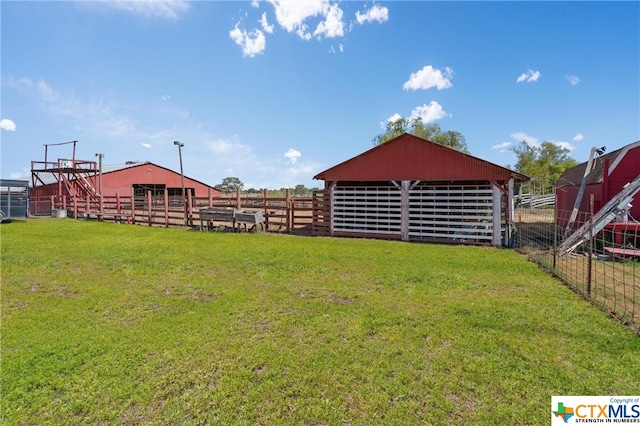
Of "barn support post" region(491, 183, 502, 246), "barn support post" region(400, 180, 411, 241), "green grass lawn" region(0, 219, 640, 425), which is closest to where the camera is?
"green grass lawn" region(0, 219, 640, 425)

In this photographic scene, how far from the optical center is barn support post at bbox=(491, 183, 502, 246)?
11.0m

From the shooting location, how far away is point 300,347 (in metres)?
3.69

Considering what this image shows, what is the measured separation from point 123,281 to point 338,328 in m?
4.76

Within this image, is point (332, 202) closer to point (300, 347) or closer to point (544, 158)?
point (300, 347)

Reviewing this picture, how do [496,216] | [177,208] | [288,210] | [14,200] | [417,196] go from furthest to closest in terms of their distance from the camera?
[14,200] < [177,208] < [288,210] < [417,196] < [496,216]

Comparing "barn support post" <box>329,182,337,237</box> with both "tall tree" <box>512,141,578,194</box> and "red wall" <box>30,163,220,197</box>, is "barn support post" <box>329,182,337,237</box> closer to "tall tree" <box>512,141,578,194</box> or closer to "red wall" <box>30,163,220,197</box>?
"red wall" <box>30,163,220,197</box>

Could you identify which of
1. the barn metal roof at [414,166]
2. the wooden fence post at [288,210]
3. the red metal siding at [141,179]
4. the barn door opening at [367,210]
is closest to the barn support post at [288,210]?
the wooden fence post at [288,210]

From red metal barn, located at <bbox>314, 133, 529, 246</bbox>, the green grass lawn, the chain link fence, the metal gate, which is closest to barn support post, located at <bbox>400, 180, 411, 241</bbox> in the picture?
red metal barn, located at <bbox>314, 133, 529, 246</bbox>

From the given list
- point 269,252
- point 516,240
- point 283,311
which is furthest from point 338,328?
point 516,240

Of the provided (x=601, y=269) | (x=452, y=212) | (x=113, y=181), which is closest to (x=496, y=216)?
(x=452, y=212)

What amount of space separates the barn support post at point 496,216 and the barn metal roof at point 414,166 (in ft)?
1.51

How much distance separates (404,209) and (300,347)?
9.77 metres

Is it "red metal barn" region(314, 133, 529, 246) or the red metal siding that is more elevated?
the red metal siding

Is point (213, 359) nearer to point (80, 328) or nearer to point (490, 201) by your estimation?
point (80, 328)
